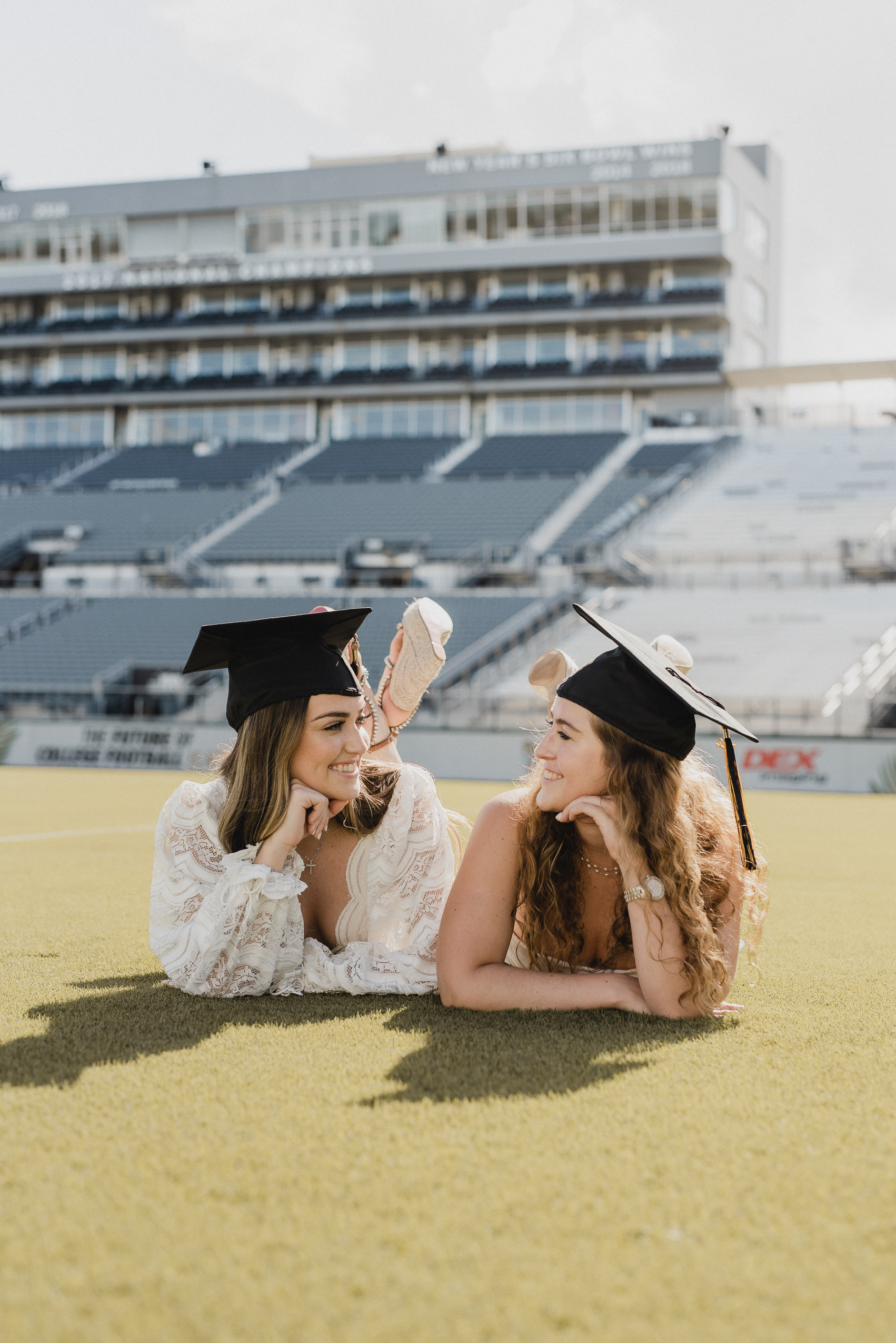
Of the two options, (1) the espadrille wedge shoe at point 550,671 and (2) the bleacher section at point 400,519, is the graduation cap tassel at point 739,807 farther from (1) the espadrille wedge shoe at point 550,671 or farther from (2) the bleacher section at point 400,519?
(2) the bleacher section at point 400,519

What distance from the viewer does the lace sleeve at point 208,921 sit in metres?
3.51

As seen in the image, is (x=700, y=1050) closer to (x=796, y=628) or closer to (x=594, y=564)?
(x=796, y=628)

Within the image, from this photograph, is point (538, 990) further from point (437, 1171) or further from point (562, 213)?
point (562, 213)

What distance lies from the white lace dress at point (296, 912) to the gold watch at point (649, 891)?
805 millimetres

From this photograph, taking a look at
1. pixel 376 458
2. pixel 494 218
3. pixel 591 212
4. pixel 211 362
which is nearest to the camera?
pixel 376 458

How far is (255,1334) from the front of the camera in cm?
159

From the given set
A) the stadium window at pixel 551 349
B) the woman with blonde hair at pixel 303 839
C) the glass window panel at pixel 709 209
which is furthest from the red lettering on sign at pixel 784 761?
the glass window panel at pixel 709 209

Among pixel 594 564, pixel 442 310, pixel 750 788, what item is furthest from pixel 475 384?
pixel 750 788

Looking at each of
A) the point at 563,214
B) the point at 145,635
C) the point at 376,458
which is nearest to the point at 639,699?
the point at 145,635

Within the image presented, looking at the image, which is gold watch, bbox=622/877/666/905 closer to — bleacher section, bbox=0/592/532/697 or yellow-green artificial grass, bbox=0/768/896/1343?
yellow-green artificial grass, bbox=0/768/896/1343

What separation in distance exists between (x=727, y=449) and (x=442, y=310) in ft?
38.7

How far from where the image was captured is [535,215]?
140 ft

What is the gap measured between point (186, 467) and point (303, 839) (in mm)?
40581

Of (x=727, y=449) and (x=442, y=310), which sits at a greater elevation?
(x=442, y=310)
